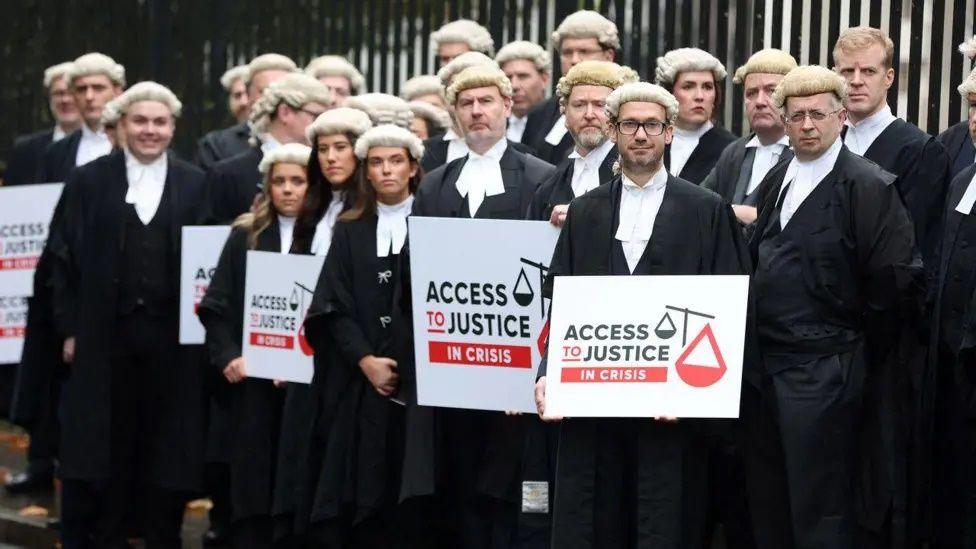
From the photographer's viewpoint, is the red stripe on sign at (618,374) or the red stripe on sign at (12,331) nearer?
the red stripe on sign at (618,374)

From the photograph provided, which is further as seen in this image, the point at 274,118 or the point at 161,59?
the point at 161,59

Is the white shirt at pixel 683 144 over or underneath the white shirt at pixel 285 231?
over

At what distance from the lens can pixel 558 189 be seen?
9.95m

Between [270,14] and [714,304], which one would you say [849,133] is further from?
[270,14]

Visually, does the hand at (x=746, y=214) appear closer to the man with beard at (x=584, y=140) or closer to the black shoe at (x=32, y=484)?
the man with beard at (x=584, y=140)

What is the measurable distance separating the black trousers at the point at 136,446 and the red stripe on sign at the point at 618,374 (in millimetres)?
3838

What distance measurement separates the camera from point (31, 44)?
18844mm

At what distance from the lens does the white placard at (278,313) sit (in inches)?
431

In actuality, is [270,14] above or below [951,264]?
above

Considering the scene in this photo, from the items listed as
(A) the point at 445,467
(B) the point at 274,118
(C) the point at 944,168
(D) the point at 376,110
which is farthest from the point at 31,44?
(C) the point at 944,168

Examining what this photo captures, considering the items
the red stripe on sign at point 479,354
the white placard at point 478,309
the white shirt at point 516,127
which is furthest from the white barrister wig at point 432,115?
the red stripe on sign at point 479,354

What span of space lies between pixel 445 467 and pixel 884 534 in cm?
221

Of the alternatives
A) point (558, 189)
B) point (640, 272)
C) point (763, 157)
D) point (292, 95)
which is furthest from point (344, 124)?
point (640, 272)

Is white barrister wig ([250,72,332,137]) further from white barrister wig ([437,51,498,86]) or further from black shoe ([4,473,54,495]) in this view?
black shoe ([4,473,54,495])
